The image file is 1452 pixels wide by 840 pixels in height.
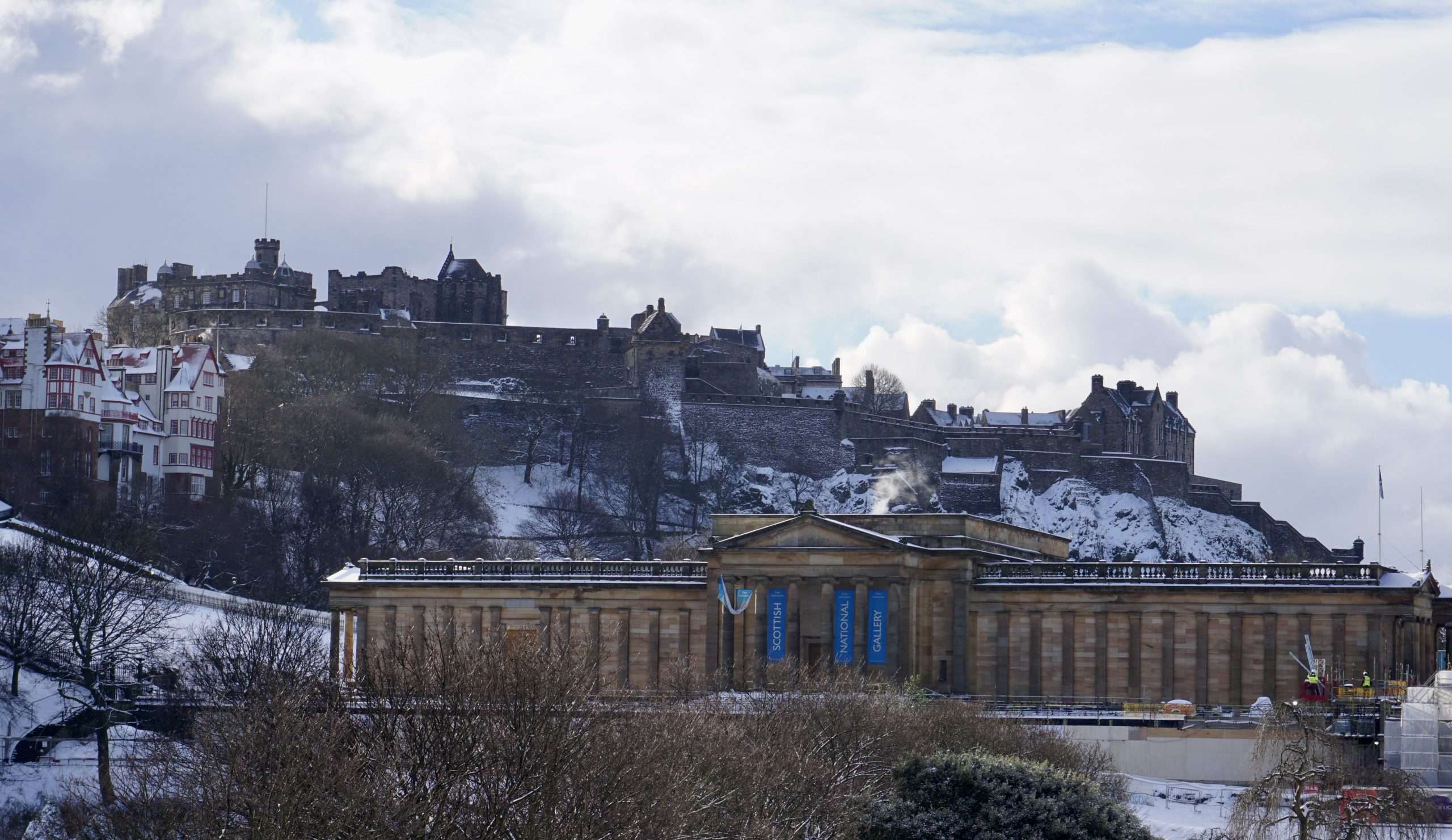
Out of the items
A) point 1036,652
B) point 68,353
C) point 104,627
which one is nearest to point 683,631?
point 1036,652

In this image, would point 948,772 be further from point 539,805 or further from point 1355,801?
point 539,805

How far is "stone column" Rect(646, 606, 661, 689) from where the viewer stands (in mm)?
106188

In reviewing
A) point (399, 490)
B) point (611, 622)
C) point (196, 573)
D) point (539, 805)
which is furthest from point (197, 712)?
point (399, 490)

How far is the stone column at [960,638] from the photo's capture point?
340 ft

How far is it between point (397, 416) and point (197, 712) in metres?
114

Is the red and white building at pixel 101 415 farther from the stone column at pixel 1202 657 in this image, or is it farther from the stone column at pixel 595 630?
the stone column at pixel 1202 657

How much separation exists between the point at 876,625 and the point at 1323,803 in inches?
1858

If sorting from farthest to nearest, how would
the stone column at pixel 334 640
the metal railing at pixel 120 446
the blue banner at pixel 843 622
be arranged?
the metal railing at pixel 120 446
the blue banner at pixel 843 622
the stone column at pixel 334 640

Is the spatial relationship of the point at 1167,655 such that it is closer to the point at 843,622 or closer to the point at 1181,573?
the point at 1181,573

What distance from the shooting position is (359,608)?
108375mm

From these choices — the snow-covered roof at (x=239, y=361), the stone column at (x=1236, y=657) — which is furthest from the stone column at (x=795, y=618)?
the snow-covered roof at (x=239, y=361)

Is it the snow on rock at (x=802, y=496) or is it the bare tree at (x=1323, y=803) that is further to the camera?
the snow on rock at (x=802, y=496)

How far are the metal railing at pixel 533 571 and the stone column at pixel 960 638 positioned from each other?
10.3 meters

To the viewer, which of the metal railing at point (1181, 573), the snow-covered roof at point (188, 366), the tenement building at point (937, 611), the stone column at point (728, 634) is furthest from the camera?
the snow-covered roof at point (188, 366)
